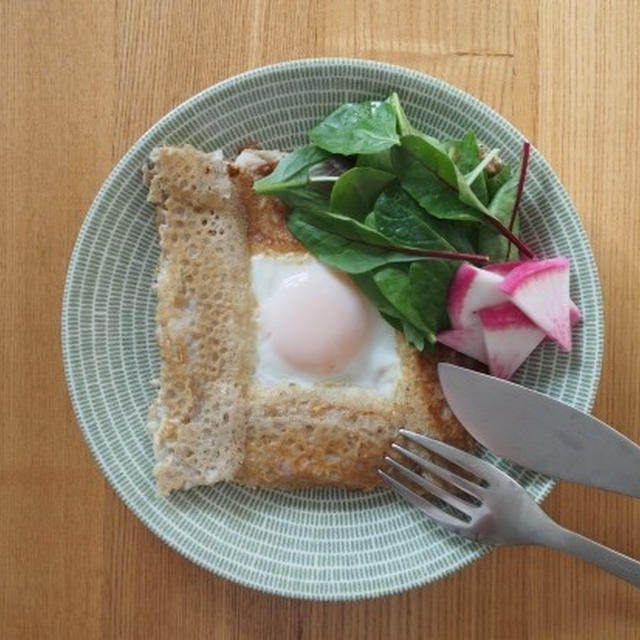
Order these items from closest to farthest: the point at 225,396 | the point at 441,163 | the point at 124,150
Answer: the point at 441,163
the point at 225,396
the point at 124,150

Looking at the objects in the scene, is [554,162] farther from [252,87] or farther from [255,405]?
[255,405]

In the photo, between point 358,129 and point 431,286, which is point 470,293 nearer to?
point 431,286

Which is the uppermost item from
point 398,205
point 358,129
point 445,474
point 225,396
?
point 358,129

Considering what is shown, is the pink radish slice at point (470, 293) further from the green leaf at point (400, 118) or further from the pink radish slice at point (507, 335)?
the green leaf at point (400, 118)

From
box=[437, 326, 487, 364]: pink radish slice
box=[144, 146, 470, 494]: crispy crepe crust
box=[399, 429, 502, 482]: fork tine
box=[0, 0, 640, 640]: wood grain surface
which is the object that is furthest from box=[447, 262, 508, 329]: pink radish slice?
box=[0, 0, 640, 640]: wood grain surface

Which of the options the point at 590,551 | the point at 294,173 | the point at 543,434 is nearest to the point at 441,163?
the point at 294,173

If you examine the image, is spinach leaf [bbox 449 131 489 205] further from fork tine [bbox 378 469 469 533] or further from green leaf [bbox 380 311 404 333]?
fork tine [bbox 378 469 469 533]
